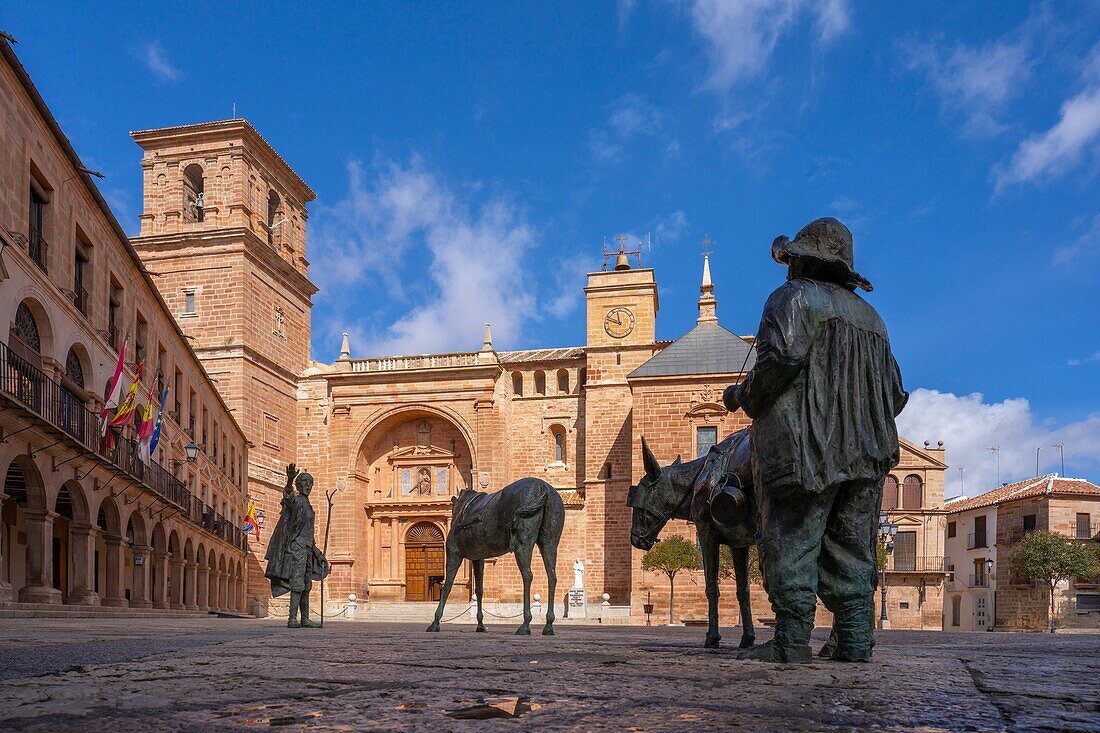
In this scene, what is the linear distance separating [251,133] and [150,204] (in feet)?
17.2

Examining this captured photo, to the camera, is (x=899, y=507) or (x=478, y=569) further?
(x=899, y=507)

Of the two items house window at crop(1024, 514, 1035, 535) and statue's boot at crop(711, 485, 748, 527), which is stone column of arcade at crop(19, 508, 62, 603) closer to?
statue's boot at crop(711, 485, 748, 527)

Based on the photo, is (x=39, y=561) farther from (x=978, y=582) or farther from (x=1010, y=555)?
(x=978, y=582)

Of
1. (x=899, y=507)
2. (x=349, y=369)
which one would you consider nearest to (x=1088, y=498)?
(x=899, y=507)

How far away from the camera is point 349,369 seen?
156 ft

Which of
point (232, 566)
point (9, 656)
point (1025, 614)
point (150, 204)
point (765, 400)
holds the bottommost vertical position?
point (1025, 614)

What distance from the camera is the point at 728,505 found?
588 cm

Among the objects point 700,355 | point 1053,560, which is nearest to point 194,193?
point 700,355

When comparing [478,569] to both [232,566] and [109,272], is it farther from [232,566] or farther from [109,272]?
[232,566]

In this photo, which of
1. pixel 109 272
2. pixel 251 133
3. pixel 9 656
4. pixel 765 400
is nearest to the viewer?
pixel 9 656

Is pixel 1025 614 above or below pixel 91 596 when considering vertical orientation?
below

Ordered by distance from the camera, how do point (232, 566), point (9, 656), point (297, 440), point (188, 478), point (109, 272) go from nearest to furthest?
point (9, 656) < point (109, 272) < point (188, 478) < point (232, 566) < point (297, 440)

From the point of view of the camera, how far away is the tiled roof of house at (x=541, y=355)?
4678cm

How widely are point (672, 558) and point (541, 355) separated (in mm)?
15135
